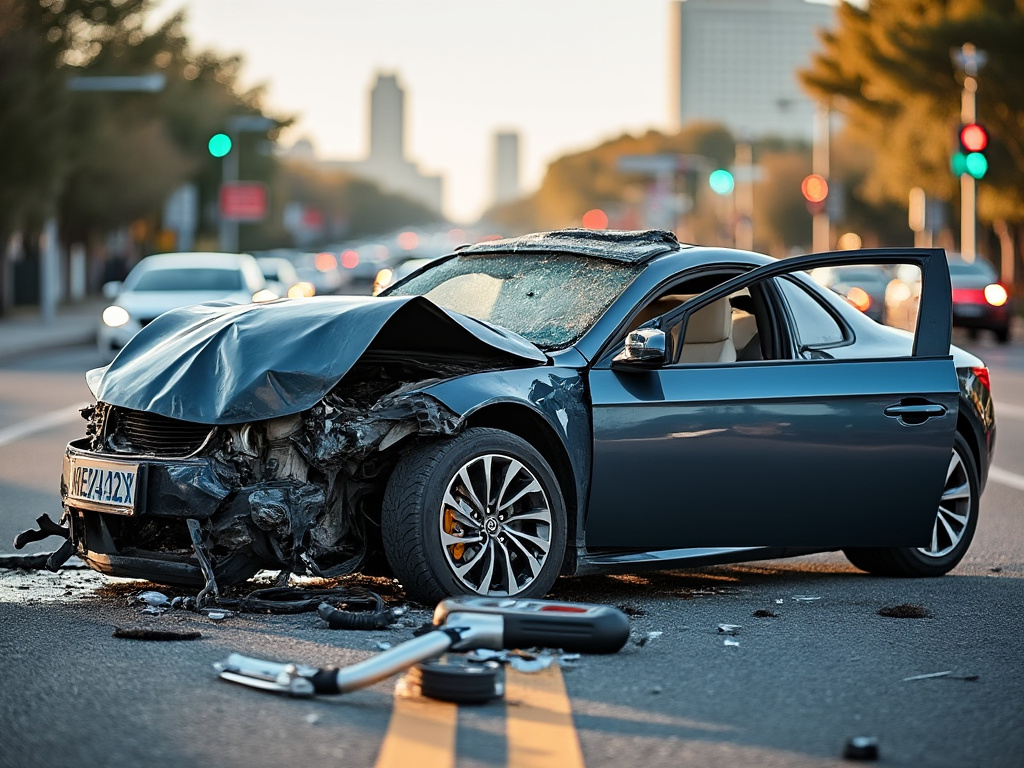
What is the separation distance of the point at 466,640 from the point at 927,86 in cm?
4851

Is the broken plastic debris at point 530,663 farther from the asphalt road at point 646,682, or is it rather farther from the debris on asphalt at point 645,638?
the debris on asphalt at point 645,638

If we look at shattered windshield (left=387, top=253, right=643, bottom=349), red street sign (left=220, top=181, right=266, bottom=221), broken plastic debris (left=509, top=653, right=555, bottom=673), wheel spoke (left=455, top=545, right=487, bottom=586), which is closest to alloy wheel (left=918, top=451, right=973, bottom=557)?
shattered windshield (left=387, top=253, right=643, bottom=349)

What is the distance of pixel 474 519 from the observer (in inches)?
258

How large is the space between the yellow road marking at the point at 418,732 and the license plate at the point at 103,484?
1.60 metres

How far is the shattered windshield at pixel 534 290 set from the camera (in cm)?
724

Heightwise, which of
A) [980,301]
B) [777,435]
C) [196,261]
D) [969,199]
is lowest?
[980,301]

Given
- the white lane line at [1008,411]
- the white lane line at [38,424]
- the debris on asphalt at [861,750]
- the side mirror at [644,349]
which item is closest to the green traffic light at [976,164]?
the white lane line at [1008,411]

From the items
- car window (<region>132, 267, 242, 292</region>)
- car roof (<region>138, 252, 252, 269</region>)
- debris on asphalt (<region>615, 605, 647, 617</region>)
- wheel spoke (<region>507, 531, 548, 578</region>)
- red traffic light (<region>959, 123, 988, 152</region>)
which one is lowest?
debris on asphalt (<region>615, 605, 647, 617</region>)

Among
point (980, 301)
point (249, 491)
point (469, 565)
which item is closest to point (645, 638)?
point (469, 565)

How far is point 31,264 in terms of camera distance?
165ft

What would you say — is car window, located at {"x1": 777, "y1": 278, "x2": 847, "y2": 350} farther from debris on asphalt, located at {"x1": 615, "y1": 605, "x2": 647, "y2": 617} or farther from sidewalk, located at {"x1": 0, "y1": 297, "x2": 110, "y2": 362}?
sidewalk, located at {"x1": 0, "y1": 297, "x2": 110, "y2": 362}

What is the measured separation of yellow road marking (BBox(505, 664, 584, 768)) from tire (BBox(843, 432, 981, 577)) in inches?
107

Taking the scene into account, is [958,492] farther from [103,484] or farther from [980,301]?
[980,301]

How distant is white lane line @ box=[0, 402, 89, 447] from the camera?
14.1 m
